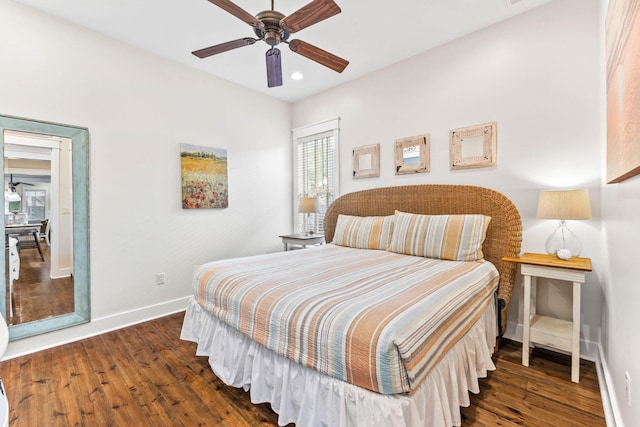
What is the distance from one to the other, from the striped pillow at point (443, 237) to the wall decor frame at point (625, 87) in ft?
3.56

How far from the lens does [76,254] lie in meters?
2.76

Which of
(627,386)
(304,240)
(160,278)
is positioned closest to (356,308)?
(627,386)

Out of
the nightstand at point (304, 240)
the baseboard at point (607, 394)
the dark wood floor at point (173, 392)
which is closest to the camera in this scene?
the baseboard at point (607, 394)

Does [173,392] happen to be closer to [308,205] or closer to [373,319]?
[373,319]

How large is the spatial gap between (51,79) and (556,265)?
4444mm

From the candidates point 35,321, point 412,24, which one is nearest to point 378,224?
point 412,24

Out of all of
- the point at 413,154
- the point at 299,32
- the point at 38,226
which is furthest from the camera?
the point at 413,154

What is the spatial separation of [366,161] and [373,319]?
2.88 meters

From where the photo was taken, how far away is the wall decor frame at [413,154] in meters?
3.30

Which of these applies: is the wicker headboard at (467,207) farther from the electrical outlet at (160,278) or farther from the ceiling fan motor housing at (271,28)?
the electrical outlet at (160,278)

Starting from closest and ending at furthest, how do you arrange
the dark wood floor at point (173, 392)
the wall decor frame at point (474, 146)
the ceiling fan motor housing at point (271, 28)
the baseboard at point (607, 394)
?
the baseboard at point (607, 394)
the dark wood floor at point (173, 392)
the ceiling fan motor housing at point (271, 28)
the wall decor frame at point (474, 146)

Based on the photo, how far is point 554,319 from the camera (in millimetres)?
2434

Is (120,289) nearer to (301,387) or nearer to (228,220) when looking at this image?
(228,220)

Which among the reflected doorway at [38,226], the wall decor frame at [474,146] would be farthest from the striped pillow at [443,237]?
the reflected doorway at [38,226]
